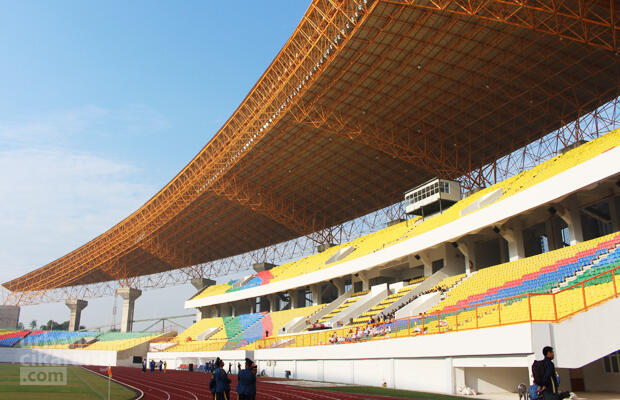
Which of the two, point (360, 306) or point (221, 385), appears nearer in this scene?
point (221, 385)

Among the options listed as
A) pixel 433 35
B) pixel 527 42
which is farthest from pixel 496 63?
pixel 433 35

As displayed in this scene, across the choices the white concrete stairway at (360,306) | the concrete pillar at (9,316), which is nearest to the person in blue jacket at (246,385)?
the white concrete stairway at (360,306)

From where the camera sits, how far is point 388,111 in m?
41.4

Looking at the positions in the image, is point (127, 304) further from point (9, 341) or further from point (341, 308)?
point (341, 308)

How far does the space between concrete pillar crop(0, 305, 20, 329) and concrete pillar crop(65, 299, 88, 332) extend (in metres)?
9.22

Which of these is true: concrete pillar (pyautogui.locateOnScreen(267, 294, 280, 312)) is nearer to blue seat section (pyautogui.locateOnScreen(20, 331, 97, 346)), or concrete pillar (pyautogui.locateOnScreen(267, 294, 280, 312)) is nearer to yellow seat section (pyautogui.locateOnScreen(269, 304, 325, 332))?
yellow seat section (pyautogui.locateOnScreen(269, 304, 325, 332))

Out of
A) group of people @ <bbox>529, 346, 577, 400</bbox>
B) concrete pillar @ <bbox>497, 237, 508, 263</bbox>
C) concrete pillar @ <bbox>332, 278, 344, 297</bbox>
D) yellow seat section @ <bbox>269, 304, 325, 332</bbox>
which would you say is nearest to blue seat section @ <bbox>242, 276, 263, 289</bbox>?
yellow seat section @ <bbox>269, 304, 325, 332</bbox>

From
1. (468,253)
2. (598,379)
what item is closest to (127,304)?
(468,253)

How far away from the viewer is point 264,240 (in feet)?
236

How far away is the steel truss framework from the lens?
31.3 m

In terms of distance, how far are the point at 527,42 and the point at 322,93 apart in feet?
46.3

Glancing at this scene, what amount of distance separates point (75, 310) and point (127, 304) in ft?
54.6

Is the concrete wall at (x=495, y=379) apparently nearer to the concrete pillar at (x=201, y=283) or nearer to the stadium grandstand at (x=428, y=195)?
the stadium grandstand at (x=428, y=195)

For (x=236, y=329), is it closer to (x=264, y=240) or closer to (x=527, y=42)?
(x=264, y=240)
